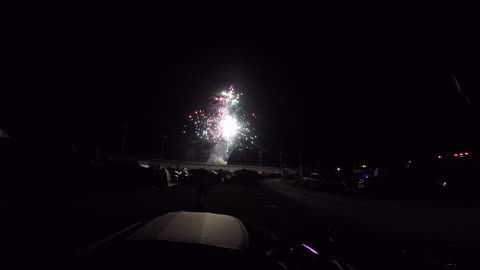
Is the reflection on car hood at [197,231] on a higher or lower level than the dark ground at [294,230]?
higher

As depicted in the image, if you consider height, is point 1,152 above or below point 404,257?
above

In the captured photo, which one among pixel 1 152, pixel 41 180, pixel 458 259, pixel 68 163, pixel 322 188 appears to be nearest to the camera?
pixel 458 259

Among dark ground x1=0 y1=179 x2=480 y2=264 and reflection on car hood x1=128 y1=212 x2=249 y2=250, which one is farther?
dark ground x1=0 y1=179 x2=480 y2=264

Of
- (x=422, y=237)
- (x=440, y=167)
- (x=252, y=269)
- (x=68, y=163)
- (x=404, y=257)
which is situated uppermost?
(x=440, y=167)

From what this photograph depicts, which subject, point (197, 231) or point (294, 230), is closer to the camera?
point (197, 231)

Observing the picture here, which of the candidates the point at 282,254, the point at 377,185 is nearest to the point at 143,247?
the point at 282,254

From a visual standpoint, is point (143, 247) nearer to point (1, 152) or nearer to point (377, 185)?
point (1, 152)

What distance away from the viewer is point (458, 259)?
5566 millimetres

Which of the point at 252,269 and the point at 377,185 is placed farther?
the point at 377,185

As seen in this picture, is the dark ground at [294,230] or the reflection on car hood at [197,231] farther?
the dark ground at [294,230]

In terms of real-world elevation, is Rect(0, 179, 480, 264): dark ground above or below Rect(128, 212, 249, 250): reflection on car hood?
below

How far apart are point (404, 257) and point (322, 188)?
25.4m

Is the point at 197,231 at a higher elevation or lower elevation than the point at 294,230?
higher

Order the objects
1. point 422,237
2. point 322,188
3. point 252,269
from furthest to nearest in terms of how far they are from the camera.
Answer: point 322,188, point 422,237, point 252,269
